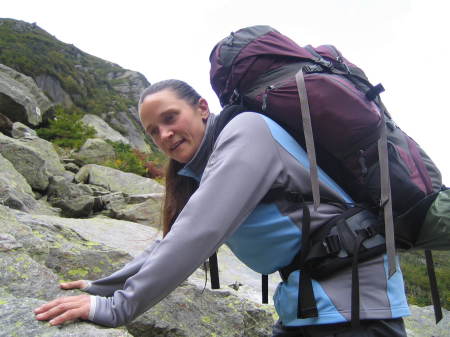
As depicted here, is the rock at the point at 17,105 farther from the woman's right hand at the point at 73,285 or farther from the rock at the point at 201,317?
the woman's right hand at the point at 73,285

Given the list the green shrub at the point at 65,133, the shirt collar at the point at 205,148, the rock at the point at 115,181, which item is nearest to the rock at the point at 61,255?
the shirt collar at the point at 205,148

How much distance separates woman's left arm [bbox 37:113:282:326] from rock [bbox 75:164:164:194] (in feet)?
30.5

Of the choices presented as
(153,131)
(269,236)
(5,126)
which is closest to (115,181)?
(5,126)

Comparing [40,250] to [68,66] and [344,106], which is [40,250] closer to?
[344,106]

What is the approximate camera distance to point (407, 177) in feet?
5.68

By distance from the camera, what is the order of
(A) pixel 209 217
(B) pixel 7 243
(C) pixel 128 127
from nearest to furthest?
(A) pixel 209 217
(B) pixel 7 243
(C) pixel 128 127

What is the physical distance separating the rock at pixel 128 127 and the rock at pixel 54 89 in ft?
11.6

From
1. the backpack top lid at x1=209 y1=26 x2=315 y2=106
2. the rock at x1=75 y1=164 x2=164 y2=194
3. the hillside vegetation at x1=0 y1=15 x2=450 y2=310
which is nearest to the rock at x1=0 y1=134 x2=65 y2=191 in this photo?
the rock at x1=75 y1=164 x2=164 y2=194

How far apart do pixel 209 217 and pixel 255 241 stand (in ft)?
1.21

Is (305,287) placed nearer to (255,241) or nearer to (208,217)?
(255,241)

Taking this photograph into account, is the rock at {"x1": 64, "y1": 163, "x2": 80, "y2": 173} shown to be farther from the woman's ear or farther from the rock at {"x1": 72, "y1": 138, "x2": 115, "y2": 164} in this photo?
the woman's ear

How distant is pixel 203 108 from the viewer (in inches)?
92.6

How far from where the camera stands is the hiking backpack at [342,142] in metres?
1.70

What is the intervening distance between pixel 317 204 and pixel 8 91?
15336 mm
